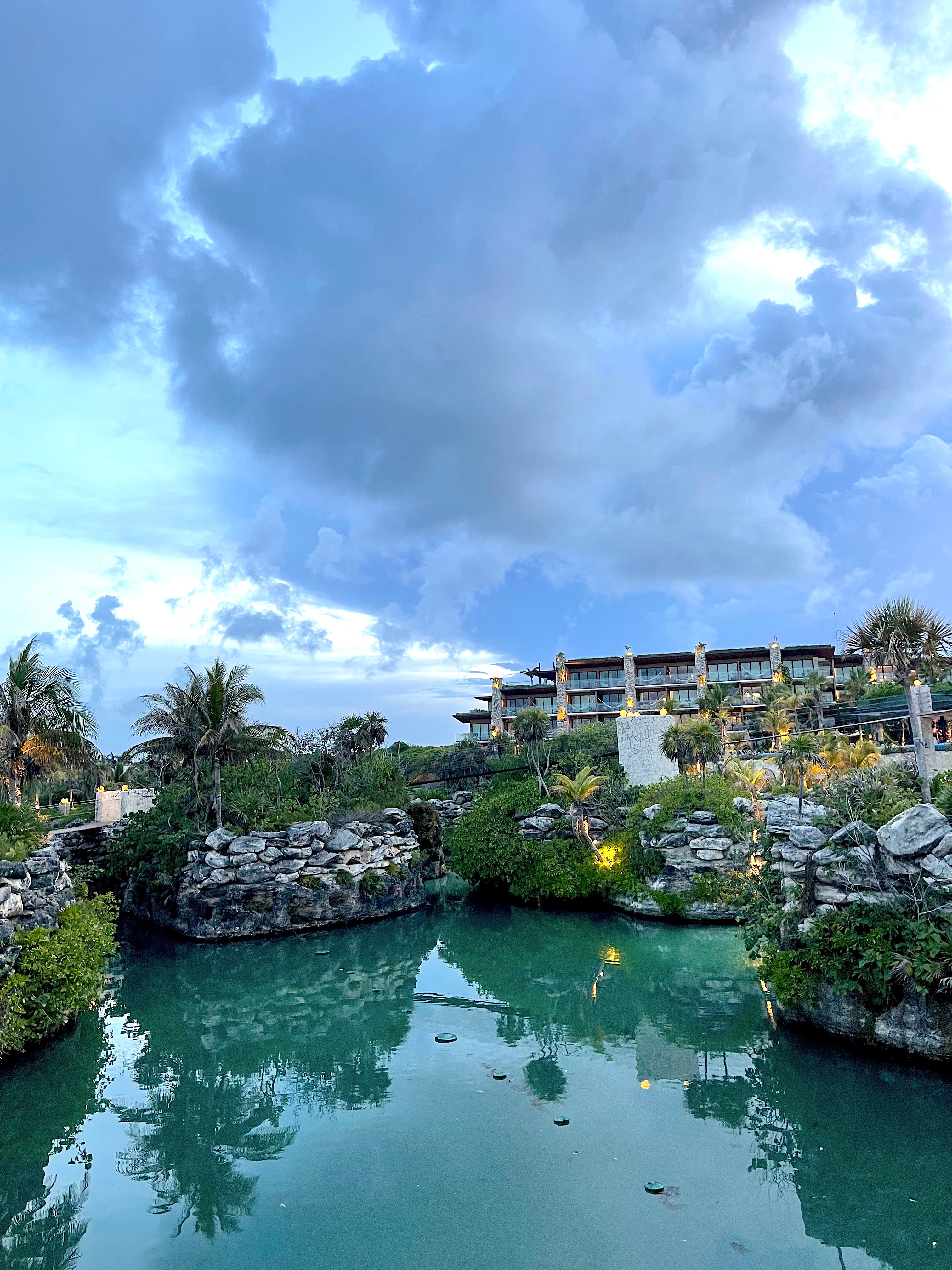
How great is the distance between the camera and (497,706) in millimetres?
64125

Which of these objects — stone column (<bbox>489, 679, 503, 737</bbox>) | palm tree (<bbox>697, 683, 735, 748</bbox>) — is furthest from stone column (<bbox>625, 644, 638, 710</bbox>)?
palm tree (<bbox>697, 683, 735, 748</bbox>)

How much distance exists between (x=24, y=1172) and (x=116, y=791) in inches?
973

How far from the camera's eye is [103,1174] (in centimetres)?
946

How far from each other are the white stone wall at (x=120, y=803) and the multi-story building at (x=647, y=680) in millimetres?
33195

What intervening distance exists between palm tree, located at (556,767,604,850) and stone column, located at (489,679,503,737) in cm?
3522

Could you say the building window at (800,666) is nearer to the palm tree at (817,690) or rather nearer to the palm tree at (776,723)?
the palm tree at (817,690)

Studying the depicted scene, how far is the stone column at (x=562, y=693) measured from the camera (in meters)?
62.4

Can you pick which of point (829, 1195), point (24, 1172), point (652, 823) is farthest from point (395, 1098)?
point (652, 823)

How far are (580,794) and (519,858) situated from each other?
3428 mm

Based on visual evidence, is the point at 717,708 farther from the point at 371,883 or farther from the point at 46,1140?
the point at 46,1140

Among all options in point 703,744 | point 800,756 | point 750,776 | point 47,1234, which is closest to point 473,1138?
point 47,1234

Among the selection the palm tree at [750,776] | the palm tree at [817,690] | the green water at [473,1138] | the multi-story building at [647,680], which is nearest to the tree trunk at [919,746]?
the green water at [473,1138]

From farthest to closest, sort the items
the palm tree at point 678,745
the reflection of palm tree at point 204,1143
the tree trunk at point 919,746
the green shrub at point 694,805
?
the palm tree at point 678,745 < the green shrub at point 694,805 < the tree trunk at point 919,746 < the reflection of palm tree at point 204,1143

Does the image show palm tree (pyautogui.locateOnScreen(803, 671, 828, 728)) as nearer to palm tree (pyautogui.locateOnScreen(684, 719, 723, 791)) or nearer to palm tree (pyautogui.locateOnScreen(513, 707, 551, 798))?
palm tree (pyautogui.locateOnScreen(684, 719, 723, 791))
